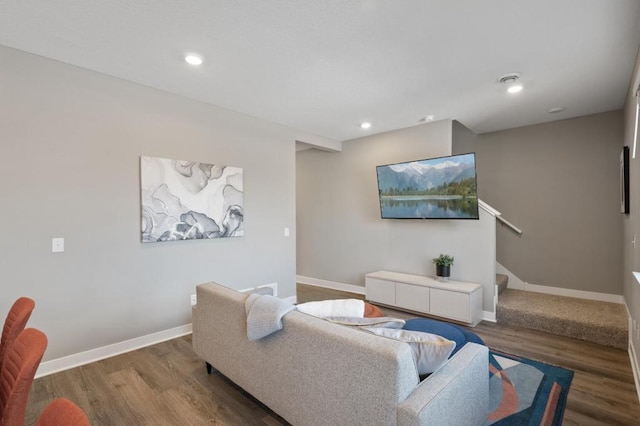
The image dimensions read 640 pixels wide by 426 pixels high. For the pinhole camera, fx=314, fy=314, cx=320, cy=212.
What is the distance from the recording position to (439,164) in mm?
3967

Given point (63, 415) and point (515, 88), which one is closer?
point (63, 415)

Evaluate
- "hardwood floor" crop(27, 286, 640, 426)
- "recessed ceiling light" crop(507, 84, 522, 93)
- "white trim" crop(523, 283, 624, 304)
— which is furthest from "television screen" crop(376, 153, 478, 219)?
"white trim" crop(523, 283, 624, 304)

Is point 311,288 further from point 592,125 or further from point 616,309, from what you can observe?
point 592,125

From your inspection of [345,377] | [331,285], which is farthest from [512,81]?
[331,285]

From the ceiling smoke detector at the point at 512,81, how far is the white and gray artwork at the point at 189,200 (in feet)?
9.76

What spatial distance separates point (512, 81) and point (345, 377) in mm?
3070

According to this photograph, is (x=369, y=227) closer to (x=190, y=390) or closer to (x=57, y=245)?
(x=190, y=390)

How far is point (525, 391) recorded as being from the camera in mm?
2334

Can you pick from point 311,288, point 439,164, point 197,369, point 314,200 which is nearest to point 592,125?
point 439,164

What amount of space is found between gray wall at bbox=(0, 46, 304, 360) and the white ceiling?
0.72 feet

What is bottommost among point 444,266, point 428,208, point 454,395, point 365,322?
point 454,395

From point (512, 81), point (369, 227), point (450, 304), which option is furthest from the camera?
point (369, 227)

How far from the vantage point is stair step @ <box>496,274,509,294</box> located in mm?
4377

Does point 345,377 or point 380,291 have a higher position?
point 345,377
